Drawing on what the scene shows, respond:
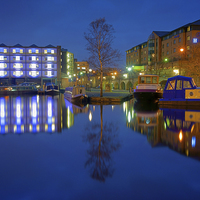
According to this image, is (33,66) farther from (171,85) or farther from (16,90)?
(171,85)

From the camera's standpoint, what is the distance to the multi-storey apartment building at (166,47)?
57.2 metres

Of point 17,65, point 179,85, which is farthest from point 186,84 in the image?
point 17,65

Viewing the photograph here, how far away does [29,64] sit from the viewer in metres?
86.8

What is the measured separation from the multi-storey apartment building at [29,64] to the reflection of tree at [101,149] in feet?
262

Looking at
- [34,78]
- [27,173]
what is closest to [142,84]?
[27,173]

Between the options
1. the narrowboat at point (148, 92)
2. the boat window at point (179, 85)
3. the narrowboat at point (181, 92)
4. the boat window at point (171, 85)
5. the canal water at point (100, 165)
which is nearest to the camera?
the canal water at point (100, 165)

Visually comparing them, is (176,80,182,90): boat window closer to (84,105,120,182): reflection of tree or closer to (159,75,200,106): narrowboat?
(159,75,200,106): narrowboat

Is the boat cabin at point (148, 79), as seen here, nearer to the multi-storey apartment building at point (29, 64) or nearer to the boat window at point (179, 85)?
the boat window at point (179, 85)

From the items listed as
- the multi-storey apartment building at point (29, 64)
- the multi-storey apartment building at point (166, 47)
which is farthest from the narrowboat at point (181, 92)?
the multi-storey apartment building at point (29, 64)

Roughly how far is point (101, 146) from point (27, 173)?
9.17ft

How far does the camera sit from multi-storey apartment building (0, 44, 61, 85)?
85688mm

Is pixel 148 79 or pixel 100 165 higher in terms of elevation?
pixel 148 79

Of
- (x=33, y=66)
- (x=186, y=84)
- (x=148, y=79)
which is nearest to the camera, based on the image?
(x=186, y=84)

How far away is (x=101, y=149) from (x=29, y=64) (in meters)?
85.3
